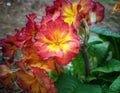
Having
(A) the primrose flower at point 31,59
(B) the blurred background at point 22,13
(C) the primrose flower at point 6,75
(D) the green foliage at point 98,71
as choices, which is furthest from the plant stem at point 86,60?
(B) the blurred background at point 22,13

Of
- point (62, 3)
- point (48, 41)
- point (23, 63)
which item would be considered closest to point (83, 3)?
point (62, 3)

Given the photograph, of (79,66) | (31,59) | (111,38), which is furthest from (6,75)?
(111,38)

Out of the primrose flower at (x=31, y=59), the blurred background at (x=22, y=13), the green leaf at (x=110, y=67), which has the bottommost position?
the blurred background at (x=22, y=13)

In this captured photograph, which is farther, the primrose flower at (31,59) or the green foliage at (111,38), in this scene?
the green foliage at (111,38)

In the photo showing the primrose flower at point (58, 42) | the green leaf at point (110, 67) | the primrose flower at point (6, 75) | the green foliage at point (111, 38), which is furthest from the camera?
the green foliage at point (111, 38)

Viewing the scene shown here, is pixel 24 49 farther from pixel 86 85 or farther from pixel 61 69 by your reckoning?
pixel 86 85

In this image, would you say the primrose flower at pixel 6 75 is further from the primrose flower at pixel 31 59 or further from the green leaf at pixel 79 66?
the green leaf at pixel 79 66
